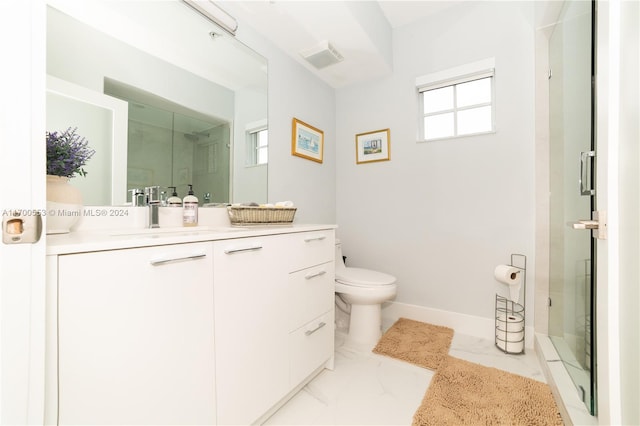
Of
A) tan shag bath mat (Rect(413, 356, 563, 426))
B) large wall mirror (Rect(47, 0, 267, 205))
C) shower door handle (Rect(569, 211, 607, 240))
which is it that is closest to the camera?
→ shower door handle (Rect(569, 211, 607, 240))

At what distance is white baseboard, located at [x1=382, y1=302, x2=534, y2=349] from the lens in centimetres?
203

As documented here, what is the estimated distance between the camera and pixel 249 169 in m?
1.88

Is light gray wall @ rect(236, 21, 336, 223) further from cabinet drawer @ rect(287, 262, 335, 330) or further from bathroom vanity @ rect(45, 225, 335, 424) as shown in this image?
bathroom vanity @ rect(45, 225, 335, 424)

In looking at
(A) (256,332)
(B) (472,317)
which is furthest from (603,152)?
(B) (472,317)

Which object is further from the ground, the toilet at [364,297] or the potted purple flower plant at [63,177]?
the potted purple flower plant at [63,177]

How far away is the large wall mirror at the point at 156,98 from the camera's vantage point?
1116 millimetres

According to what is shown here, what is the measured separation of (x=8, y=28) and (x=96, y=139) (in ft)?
2.24

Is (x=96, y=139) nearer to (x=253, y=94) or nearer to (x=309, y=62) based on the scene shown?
(x=253, y=94)

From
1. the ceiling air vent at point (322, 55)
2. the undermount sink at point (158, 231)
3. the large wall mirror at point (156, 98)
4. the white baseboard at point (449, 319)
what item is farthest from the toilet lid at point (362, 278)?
the ceiling air vent at point (322, 55)

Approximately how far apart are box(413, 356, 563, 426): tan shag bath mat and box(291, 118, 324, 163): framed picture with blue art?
5.99ft

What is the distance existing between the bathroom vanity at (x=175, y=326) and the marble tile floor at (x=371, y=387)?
5.0 inches

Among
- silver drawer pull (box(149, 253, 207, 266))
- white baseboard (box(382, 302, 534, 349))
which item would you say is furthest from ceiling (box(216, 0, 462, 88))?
white baseboard (box(382, 302, 534, 349))

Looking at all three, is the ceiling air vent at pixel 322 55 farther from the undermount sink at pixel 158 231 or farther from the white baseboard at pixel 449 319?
the white baseboard at pixel 449 319

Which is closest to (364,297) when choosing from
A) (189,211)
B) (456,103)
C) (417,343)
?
(417,343)
